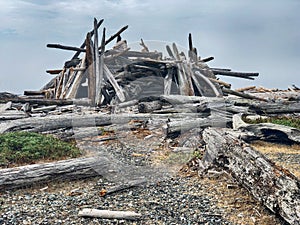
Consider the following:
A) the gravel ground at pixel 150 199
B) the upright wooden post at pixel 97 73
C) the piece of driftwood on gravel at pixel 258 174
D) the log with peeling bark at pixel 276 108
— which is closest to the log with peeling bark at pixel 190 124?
the gravel ground at pixel 150 199

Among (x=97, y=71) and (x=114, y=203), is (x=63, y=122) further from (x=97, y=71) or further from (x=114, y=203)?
(x=97, y=71)

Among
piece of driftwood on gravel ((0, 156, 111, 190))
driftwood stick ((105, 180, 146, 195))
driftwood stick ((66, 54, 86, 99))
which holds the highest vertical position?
driftwood stick ((66, 54, 86, 99))

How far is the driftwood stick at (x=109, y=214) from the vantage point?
19.0 ft

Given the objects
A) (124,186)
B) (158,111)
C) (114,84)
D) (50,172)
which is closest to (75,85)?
(114,84)

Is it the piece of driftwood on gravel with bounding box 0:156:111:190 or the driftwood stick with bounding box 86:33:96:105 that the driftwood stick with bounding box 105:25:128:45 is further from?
the piece of driftwood on gravel with bounding box 0:156:111:190

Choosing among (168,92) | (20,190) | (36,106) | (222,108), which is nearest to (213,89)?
(168,92)

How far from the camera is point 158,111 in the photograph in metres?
14.3

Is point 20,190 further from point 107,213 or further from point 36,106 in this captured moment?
point 36,106

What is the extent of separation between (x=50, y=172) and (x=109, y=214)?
2278mm

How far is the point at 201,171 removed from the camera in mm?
8016

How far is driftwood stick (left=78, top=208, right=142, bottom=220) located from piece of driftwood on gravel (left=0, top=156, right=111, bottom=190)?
183 centimetres

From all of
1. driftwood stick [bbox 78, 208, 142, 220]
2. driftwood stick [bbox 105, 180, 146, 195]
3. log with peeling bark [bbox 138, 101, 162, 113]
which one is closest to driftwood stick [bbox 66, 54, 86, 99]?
log with peeling bark [bbox 138, 101, 162, 113]

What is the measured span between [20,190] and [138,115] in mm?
6901

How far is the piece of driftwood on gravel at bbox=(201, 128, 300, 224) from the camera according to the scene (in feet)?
17.7
